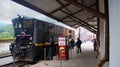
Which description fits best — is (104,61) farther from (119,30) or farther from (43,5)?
(43,5)

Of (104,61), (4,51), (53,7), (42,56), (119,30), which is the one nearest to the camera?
(119,30)

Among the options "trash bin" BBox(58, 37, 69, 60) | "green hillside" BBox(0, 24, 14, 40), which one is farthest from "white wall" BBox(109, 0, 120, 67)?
"green hillside" BBox(0, 24, 14, 40)

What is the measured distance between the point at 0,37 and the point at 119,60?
47.6 feet

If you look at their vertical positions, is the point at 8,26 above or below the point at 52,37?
above

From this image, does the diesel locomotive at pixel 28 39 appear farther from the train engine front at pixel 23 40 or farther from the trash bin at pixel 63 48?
the trash bin at pixel 63 48

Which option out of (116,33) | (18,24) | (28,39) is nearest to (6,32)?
(18,24)

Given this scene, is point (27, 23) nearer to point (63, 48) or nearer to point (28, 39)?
point (28, 39)

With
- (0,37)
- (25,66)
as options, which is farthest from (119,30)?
(0,37)

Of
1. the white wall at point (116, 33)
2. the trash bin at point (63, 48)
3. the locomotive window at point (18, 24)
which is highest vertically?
the locomotive window at point (18, 24)

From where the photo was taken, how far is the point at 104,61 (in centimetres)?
689

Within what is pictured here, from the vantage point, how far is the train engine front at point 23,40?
12.9m

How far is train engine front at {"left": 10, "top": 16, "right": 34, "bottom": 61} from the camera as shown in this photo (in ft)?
42.4

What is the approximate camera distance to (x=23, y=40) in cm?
1323

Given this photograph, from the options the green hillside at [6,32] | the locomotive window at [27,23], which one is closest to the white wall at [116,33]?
the locomotive window at [27,23]
